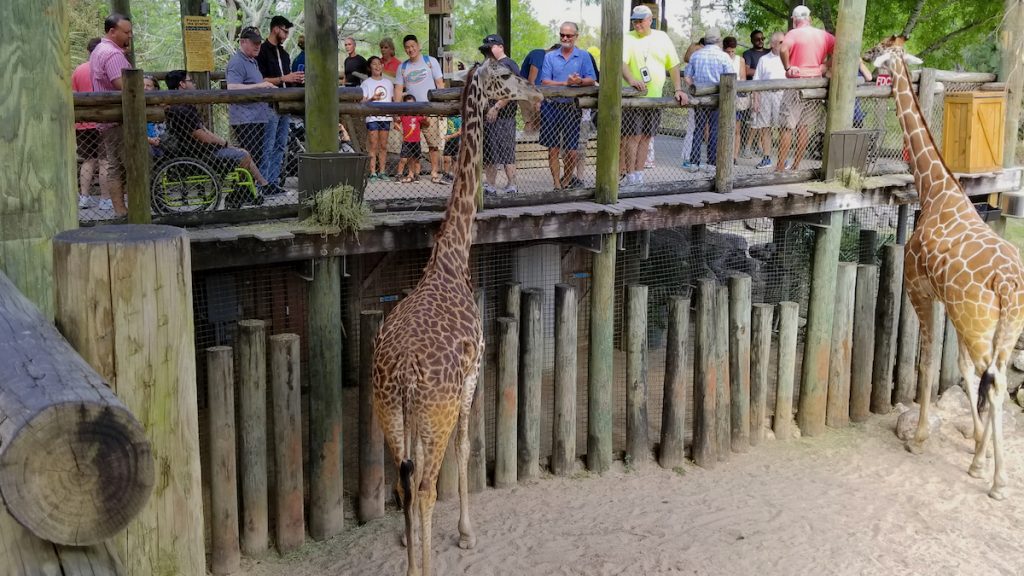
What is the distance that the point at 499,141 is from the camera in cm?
855

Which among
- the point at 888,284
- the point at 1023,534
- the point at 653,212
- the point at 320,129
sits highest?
the point at 320,129

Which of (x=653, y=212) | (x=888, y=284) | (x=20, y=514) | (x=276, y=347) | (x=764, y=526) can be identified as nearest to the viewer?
(x=20, y=514)

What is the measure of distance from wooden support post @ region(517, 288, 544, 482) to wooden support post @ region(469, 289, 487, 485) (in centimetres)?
36

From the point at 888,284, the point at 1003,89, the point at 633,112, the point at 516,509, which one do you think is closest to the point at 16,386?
the point at 516,509

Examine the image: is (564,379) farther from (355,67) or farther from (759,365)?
(355,67)

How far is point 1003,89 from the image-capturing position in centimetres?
1009

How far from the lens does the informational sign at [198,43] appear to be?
9812 millimetres

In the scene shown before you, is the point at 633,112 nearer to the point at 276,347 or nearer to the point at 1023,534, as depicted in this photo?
the point at 276,347

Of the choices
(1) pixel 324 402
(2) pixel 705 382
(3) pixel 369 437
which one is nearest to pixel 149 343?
(1) pixel 324 402

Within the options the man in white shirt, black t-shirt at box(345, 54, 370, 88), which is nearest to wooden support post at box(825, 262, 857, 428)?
the man in white shirt

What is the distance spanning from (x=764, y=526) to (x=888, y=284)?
10.8 feet

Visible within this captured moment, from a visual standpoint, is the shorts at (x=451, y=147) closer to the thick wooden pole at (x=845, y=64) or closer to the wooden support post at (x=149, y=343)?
the thick wooden pole at (x=845, y=64)

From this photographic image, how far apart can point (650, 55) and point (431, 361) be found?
5.06 metres

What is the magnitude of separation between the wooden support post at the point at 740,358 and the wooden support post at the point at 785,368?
432 millimetres
